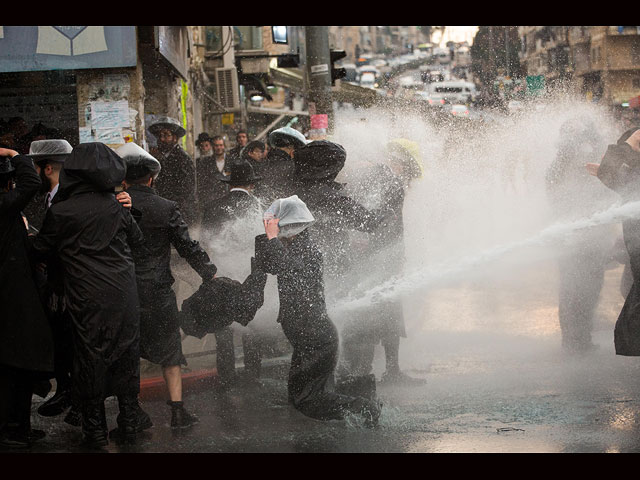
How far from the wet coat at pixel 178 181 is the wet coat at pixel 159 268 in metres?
3.27

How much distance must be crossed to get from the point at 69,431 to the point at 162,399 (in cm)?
94

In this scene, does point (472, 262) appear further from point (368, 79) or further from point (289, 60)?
point (368, 79)

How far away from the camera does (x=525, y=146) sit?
9797 mm

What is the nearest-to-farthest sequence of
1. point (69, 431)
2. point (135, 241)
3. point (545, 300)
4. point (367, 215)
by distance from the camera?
point (135, 241) → point (69, 431) → point (367, 215) → point (545, 300)

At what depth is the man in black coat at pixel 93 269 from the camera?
4.66 metres

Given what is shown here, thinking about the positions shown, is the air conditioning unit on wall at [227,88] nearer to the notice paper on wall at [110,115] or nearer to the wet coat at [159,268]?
the notice paper on wall at [110,115]

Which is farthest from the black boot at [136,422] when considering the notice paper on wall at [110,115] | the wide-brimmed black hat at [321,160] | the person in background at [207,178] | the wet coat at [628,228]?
the person in background at [207,178]

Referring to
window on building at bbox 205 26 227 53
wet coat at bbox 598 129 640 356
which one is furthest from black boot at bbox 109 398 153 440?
window on building at bbox 205 26 227 53

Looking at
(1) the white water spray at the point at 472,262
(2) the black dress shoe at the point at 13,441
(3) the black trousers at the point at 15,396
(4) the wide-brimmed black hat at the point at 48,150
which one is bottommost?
(2) the black dress shoe at the point at 13,441

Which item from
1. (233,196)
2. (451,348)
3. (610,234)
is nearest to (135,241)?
(233,196)

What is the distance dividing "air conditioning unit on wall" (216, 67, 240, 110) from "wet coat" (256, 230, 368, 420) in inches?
536

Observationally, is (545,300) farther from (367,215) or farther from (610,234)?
(367,215)

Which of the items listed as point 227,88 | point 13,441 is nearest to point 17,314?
point 13,441

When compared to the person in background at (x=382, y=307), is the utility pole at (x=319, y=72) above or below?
above
